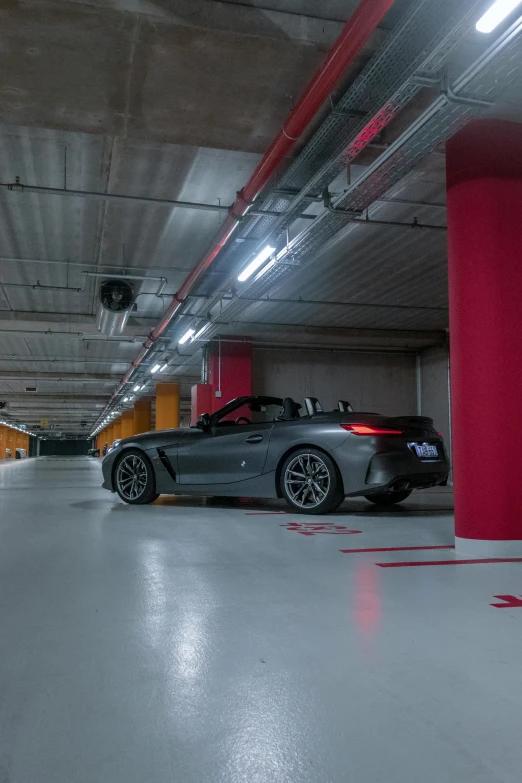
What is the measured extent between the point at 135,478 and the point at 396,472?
313cm

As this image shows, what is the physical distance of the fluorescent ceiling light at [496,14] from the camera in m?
3.09

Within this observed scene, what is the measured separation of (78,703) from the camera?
1646mm

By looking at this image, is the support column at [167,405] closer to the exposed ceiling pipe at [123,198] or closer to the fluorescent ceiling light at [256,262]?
the fluorescent ceiling light at [256,262]

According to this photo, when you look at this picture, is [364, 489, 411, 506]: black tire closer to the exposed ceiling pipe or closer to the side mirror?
the side mirror

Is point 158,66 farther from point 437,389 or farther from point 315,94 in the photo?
point 437,389

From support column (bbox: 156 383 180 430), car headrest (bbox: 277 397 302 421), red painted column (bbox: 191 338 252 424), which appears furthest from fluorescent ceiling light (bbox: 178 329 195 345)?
support column (bbox: 156 383 180 430)

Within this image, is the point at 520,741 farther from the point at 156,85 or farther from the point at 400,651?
the point at 156,85

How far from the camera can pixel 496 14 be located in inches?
124

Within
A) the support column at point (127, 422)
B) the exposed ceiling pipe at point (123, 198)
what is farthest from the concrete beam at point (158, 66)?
the support column at point (127, 422)

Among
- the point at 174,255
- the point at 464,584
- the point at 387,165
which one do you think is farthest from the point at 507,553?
the point at 174,255

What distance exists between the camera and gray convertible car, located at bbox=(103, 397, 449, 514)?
5.79m

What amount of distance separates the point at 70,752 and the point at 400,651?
1.12 meters

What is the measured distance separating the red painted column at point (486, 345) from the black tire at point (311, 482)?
1747mm

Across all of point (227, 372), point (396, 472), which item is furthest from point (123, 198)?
point (227, 372)
